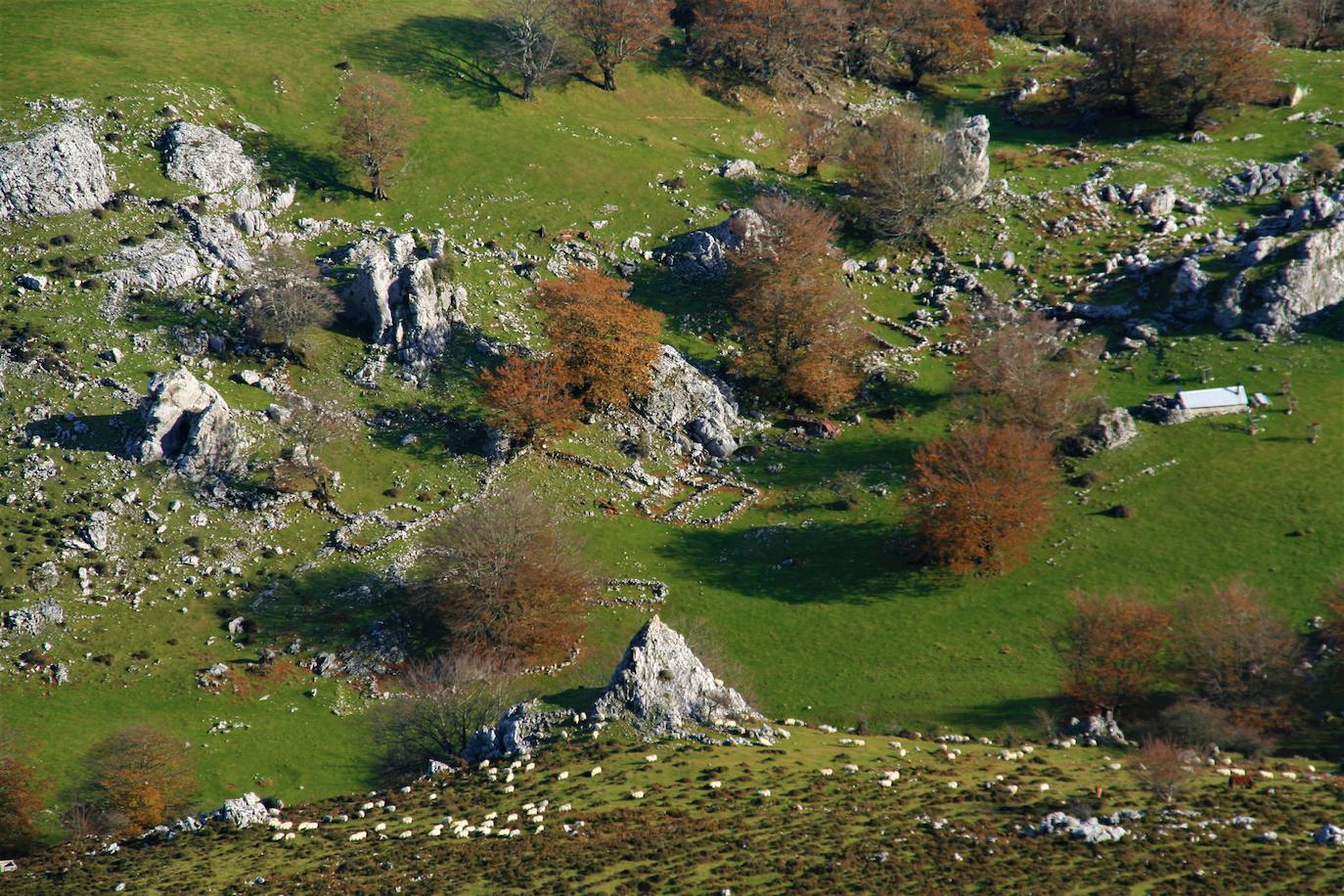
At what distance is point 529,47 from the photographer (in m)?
148

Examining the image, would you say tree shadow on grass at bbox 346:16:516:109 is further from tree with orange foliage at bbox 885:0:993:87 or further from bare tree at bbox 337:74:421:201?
tree with orange foliage at bbox 885:0:993:87

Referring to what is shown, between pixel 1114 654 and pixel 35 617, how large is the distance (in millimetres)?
78655

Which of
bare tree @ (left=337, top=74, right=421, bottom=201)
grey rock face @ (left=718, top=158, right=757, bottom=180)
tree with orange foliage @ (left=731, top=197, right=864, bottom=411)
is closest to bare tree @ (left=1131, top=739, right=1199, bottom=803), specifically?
tree with orange foliage @ (left=731, top=197, right=864, bottom=411)

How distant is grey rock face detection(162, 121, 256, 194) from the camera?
119562mm

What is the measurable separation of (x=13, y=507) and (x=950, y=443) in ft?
258

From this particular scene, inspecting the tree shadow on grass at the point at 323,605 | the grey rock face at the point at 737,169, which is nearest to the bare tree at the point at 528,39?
the grey rock face at the point at 737,169

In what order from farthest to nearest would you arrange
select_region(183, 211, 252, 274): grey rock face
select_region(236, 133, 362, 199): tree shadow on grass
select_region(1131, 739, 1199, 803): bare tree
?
1. select_region(236, 133, 362, 199): tree shadow on grass
2. select_region(183, 211, 252, 274): grey rock face
3. select_region(1131, 739, 1199, 803): bare tree

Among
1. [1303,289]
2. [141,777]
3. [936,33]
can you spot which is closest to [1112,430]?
[1303,289]

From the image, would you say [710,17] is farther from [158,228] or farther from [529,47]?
[158,228]

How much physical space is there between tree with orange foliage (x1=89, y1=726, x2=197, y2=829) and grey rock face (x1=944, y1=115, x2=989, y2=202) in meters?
103

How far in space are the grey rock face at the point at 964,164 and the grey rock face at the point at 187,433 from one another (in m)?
85.9

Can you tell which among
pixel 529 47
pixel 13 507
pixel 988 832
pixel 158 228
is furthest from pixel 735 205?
pixel 988 832

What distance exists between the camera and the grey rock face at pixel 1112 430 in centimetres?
10725

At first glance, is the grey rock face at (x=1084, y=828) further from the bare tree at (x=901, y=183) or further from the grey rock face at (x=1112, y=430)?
the bare tree at (x=901, y=183)
